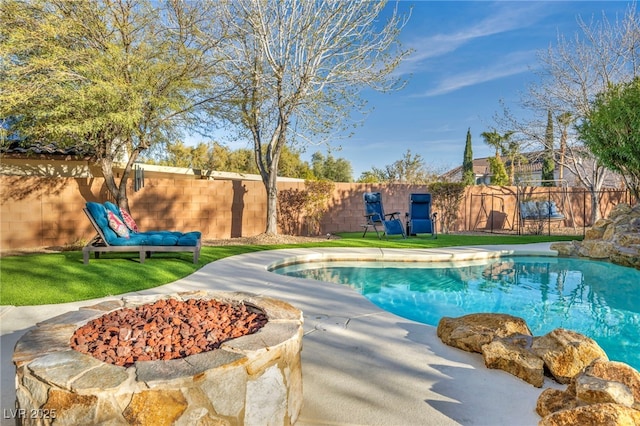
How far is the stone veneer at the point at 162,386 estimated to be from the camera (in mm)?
1449

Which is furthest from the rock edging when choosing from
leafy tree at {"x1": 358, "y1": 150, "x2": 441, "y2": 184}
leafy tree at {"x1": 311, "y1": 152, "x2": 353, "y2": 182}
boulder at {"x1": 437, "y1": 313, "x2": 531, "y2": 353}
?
Answer: leafy tree at {"x1": 311, "y1": 152, "x2": 353, "y2": 182}

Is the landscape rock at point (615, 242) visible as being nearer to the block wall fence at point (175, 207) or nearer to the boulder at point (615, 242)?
the boulder at point (615, 242)

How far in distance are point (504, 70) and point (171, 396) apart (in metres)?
15.8

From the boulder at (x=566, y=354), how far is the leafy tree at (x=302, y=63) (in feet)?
24.6

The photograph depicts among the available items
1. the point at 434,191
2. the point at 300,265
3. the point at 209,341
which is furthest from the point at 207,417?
the point at 434,191

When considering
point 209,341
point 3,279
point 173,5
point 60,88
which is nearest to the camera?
point 209,341

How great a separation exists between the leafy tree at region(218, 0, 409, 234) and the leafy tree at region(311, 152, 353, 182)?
17.3m

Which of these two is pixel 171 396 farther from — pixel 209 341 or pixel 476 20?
pixel 476 20

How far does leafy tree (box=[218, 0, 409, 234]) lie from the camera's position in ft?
28.2

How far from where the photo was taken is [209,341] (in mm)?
1935

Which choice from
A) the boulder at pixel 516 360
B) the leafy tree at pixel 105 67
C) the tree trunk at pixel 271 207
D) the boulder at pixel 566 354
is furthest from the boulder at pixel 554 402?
the tree trunk at pixel 271 207

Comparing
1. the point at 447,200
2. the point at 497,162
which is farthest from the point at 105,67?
the point at 497,162

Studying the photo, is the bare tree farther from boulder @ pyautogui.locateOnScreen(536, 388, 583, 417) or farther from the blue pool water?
boulder @ pyautogui.locateOnScreen(536, 388, 583, 417)

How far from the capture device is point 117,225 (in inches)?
229
